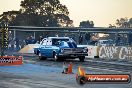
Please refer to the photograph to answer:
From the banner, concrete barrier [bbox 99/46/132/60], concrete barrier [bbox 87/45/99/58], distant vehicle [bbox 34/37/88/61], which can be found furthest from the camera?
concrete barrier [bbox 87/45/99/58]

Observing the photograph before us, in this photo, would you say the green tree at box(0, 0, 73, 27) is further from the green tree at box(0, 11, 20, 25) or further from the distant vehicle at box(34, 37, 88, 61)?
the distant vehicle at box(34, 37, 88, 61)

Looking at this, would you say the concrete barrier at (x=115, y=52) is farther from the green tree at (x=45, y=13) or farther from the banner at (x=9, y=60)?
the green tree at (x=45, y=13)

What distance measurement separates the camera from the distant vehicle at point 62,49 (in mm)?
31141

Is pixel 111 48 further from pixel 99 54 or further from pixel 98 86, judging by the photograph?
pixel 98 86

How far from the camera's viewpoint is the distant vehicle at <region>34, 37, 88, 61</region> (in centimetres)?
3114

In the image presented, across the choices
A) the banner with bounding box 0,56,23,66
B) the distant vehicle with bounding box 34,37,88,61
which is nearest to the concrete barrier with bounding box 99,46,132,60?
the distant vehicle with bounding box 34,37,88,61

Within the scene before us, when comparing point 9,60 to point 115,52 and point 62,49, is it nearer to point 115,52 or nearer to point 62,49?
point 62,49

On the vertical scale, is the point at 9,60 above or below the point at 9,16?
below

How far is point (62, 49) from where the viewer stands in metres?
31.2

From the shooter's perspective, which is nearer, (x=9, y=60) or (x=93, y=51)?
(x=9, y=60)

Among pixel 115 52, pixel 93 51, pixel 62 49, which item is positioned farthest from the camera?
pixel 93 51

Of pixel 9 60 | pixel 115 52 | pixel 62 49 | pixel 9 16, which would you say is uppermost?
pixel 9 16

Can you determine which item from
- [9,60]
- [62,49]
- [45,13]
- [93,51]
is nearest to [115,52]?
[93,51]

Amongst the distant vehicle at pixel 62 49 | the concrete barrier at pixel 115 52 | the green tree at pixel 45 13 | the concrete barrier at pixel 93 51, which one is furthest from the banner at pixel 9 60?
the green tree at pixel 45 13
